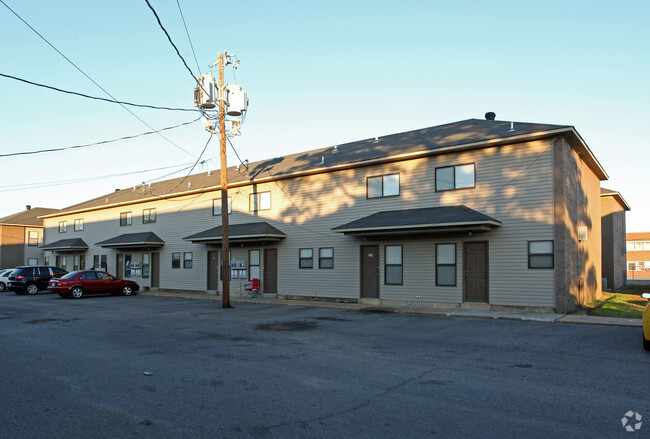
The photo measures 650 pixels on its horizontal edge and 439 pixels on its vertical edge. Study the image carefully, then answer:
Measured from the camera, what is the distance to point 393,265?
19.4 metres

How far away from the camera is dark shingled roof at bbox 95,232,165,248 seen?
98.6 feet

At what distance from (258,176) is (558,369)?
19.2 meters

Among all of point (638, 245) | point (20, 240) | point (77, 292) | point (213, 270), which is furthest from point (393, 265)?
point (638, 245)

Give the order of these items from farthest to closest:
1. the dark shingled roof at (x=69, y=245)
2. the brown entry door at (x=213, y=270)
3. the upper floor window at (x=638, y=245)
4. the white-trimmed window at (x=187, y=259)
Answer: the upper floor window at (x=638, y=245), the dark shingled roof at (x=69, y=245), the white-trimmed window at (x=187, y=259), the brown entry door at (x=213, y=270)

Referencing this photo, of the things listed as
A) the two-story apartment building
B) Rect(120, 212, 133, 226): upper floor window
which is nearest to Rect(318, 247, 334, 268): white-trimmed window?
the two-story apartment building

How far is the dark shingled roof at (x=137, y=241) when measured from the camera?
1184 inches

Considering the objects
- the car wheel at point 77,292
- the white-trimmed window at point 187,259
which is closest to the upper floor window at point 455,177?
the white-trimmed window at point 187,259

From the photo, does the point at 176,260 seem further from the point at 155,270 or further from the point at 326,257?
the point at 326,257

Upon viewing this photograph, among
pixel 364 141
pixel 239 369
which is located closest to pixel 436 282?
pixel 364 141

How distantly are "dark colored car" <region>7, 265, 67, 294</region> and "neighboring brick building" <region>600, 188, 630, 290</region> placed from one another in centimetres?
3393

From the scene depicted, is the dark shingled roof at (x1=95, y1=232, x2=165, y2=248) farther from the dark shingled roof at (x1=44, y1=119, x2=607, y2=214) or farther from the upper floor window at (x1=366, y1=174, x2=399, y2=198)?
the upper floor window at (x1=366, y1=174, x2=399, y2=198)

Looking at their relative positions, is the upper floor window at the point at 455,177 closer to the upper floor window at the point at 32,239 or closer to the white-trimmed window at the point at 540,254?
the white-trimmed window at the point at 540,254

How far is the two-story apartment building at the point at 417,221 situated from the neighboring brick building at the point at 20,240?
29.6 m

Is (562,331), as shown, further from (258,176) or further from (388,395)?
(258,176)
